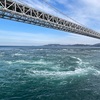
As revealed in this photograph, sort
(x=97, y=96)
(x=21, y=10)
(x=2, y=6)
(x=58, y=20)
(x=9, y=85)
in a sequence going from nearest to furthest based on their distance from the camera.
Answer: (x=97, y=96)
(x=9, y=85)
(x=2, y=6)
(x=21, y=10)
(x=58, y=20)

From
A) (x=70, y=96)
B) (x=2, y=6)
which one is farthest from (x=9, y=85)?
(x=2, y=6)

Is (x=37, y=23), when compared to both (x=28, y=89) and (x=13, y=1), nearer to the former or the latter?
(x=13, y=1)

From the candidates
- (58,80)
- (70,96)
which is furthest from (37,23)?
(70,96)

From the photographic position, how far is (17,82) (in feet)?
63.9

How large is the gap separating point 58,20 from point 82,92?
122 ft

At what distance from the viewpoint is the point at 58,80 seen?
1994cm

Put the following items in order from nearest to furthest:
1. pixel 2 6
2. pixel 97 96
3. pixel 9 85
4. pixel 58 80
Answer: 1. pixel 97 96
2. pixel 9 85
3. pixel 58 80
4. pixel 2 6

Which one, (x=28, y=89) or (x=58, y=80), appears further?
(x=58, y=80)

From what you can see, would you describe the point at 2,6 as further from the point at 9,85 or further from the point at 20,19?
the point at 9,85

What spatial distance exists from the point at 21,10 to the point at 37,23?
8531mm

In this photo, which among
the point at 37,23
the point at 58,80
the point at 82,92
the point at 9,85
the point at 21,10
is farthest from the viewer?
the point at 37,23

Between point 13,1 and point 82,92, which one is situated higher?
point 13,1

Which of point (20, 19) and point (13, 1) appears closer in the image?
point (13, 1)

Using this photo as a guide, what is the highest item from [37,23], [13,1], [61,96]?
[13,1]
